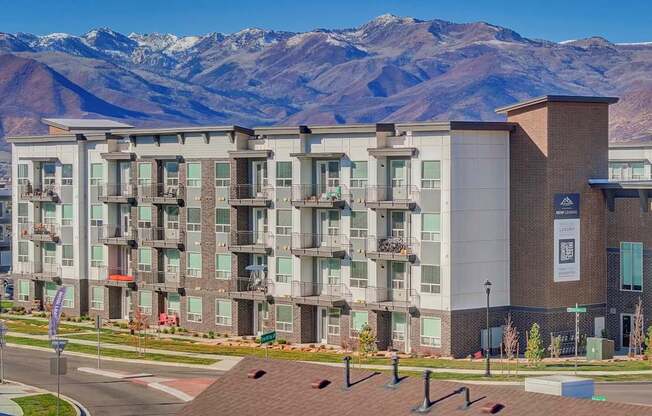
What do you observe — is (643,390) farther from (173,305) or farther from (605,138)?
(173,305)

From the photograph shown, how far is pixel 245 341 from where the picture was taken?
90.4 meters

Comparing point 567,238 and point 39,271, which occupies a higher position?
point 567,238

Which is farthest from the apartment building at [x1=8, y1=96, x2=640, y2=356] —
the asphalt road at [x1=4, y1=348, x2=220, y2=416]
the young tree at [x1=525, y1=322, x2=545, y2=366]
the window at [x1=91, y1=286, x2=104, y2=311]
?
the asphalt road at [x1=4, y1=348, x2=220, y2=416]

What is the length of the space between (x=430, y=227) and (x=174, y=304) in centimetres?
2381

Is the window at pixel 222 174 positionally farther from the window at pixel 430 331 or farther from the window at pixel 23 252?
the window at pixel 23 252

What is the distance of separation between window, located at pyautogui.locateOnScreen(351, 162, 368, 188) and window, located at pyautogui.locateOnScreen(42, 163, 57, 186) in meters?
30.4

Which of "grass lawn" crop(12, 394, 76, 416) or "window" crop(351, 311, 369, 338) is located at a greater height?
"window" crop(351, 311, 369, 338)

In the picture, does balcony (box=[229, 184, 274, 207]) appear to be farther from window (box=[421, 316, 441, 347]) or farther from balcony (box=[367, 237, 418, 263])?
window (box=[421, 316, 441, 347])

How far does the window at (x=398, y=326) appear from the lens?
84312 mm

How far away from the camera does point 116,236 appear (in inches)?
4038

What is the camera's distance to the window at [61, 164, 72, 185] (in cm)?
10506

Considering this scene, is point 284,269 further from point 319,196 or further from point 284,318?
point 319,196

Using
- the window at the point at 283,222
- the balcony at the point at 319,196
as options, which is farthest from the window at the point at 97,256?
the balcony at the point at 319,196

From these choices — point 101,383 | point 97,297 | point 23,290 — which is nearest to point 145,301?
point 97,297
